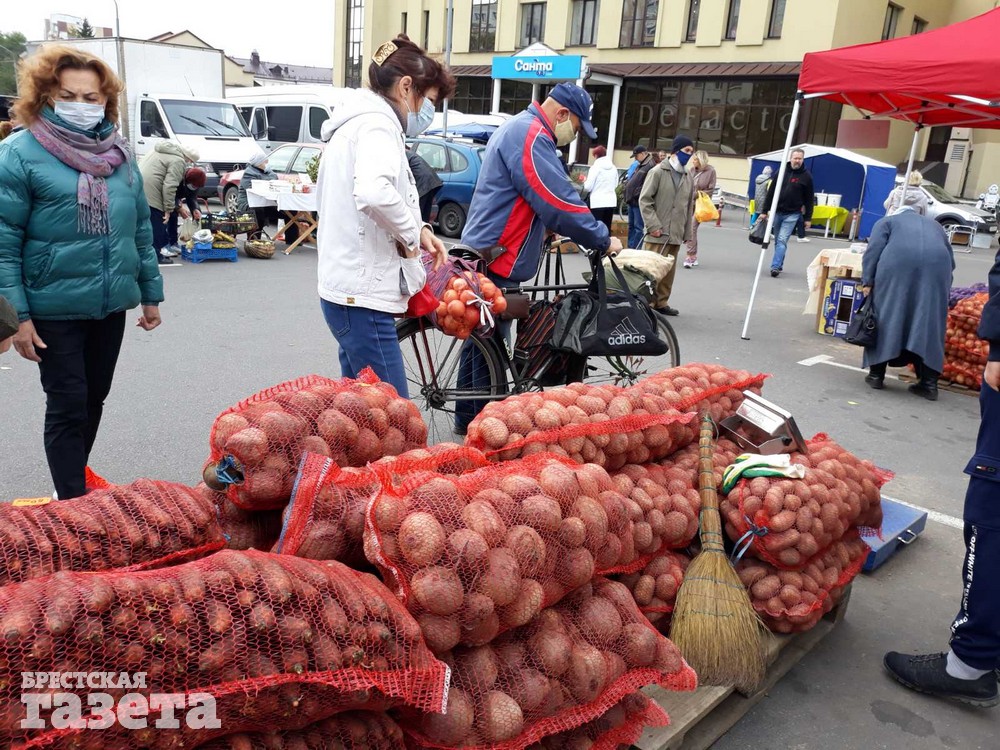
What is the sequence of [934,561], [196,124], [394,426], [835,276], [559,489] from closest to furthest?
[559,489] → [394,426] → [934,561] → [835,276] → [196,124]

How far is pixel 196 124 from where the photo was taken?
57.2ft

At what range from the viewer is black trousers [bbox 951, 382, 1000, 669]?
2766 millimetres

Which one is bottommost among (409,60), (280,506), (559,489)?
(280,506)

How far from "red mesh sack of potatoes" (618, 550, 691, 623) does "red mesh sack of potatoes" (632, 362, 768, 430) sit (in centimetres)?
72

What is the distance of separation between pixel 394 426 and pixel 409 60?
1738mm

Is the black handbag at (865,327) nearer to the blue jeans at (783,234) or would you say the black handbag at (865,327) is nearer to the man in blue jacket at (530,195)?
the man in blue jacket at (530,195)

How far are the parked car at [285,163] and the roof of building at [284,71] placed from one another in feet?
192

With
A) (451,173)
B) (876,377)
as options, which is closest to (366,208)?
(876,377)

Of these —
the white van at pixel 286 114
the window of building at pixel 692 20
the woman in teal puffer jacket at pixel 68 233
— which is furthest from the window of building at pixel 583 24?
the woman in teal puffer jacket at pixel 68 233

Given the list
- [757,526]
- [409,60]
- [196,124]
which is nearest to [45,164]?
[409,60]

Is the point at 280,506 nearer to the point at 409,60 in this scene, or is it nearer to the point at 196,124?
the point at 409,60

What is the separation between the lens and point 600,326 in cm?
455

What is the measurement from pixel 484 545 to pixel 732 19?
32867 millimetres

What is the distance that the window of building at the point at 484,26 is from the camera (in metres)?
37.3
